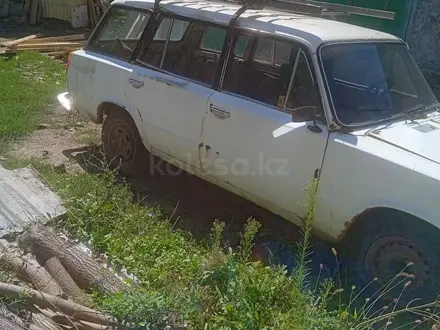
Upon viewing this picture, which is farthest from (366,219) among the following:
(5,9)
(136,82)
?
(5,9)

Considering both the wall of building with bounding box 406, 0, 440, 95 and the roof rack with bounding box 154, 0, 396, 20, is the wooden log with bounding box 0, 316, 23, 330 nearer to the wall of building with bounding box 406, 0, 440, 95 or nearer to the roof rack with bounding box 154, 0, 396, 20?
the roof rack with bounding box 154, 0, 396, 20

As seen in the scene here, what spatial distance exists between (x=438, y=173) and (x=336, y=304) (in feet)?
3.85

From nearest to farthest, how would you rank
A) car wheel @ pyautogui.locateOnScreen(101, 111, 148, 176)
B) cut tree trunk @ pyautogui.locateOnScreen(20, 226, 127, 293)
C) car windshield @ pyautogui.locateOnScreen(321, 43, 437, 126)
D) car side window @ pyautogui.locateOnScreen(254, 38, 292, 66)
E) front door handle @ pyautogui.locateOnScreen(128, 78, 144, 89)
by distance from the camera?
cut tree trunk @ pyautogui.locateOnScreen(20, 226, 127, 293), car windshield @ pyautogui.locateOnScreen(321, 43, 437, 126), car side window @ pyautogui.locateOnScreen(254, 38, 292, 66), front door handle @ pyautogui.locateOnScreen(128, 78, 144, 89), car wheel @ pyautogui.locateOnScreen(101, 111, 148, 176)

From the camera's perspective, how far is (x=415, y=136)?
3709 mm

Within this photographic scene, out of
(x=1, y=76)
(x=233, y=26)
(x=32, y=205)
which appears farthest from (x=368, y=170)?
(x=1, y=76)

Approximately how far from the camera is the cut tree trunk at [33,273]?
141 inches

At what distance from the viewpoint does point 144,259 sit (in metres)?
4.03

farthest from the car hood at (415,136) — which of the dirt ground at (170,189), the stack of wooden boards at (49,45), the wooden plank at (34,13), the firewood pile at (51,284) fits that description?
the wooden plank at (34,13)

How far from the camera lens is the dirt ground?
4.82 metres

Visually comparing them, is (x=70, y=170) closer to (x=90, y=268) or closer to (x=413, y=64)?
(x=90, y=268)

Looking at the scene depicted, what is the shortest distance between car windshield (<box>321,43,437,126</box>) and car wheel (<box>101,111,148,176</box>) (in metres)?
2.26

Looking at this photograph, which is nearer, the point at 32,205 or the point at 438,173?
the point at 438,173

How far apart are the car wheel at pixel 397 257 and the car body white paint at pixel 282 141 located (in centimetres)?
17

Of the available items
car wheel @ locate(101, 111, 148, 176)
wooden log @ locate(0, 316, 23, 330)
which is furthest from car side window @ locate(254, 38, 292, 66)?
wooden log @ locate(0, 316, 23, 330)
